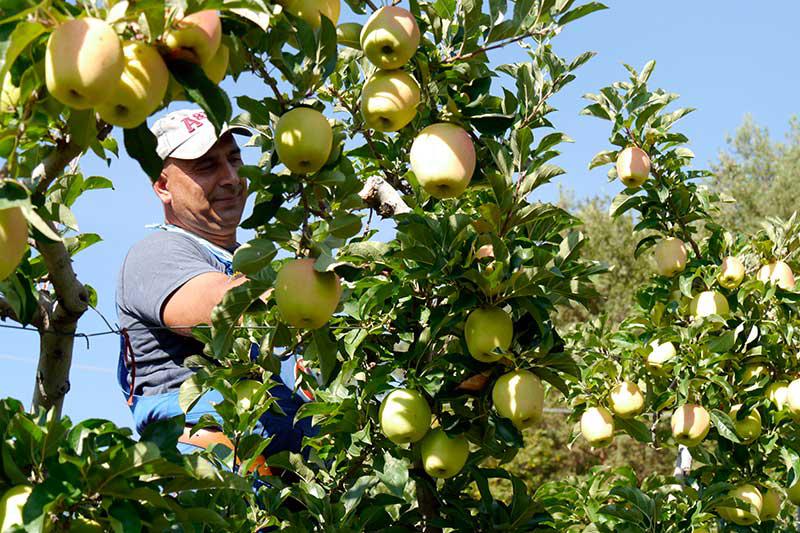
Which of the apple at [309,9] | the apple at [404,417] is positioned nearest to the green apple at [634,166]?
the apple at [404,417]

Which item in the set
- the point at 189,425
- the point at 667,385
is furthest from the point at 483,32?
the point at 667,385

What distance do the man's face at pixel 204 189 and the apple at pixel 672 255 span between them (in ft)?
5.46

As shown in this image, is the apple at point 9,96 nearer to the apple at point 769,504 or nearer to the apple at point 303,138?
the apple at point 303,138

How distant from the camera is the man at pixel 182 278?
8.56ft

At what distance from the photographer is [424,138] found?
2094 millimetres

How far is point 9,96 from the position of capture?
1.40m

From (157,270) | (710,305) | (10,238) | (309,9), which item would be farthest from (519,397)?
(710,305)

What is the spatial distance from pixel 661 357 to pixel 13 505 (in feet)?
8.23

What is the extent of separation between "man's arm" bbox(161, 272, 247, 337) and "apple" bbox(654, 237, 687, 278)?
1863 millimetres

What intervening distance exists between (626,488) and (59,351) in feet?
5.80

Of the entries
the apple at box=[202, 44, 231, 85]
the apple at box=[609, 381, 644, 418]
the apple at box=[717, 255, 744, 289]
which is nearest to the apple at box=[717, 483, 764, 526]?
the apple at box=[609, 381, 644, 418]

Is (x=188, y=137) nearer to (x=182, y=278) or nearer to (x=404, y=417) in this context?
(x=182, y=278)

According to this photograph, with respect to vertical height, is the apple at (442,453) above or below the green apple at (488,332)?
below

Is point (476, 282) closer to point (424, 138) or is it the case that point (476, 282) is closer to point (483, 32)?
point (424, 138)
